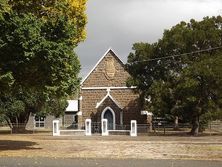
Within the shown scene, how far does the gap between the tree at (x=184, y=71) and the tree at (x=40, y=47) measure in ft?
63.1

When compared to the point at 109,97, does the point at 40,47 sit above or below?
above

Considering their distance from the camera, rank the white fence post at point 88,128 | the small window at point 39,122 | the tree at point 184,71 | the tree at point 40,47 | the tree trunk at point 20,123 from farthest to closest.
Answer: the small window at point 39,122 → the tree trunk at point 20,123 → the white fence post at point 88,128 → the tree at point 184,71 → the tree at point 40,47

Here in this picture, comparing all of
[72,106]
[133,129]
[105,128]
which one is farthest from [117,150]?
[72,106]

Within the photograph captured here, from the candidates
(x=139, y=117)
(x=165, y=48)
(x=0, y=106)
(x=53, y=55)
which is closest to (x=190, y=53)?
(x=165, y=48)

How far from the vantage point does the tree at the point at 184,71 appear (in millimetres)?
48656

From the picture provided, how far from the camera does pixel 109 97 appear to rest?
5956 cm

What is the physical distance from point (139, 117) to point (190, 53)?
11692mm

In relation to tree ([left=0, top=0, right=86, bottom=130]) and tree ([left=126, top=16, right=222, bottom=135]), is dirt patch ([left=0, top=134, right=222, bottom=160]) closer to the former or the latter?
tree ([left=0, top=0, right=86, bottom=130])

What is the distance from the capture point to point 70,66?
29.0m

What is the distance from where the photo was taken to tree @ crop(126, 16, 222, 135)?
48656 mm

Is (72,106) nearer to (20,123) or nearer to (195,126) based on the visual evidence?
(20,123)

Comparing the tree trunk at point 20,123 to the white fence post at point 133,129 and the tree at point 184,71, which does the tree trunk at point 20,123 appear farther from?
the tree at point 184,71

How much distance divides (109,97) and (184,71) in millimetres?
12681

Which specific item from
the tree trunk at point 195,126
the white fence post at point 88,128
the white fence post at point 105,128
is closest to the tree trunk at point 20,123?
the white fence post at point 88,128
